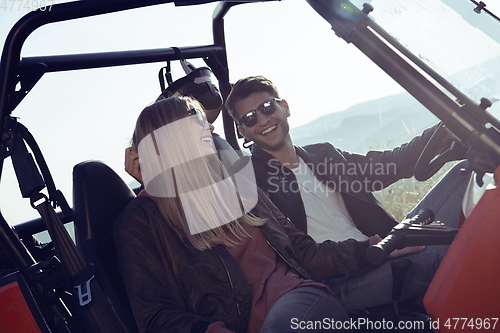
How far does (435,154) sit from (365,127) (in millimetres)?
1745

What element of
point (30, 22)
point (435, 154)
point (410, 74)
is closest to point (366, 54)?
point (410, 74)

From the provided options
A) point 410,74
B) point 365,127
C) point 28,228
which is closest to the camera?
point 410,74

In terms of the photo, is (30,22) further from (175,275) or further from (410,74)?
(410,74)

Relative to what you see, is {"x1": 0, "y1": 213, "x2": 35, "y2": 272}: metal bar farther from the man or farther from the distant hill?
the distant hill

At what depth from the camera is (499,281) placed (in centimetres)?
116

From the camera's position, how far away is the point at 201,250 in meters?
1.57

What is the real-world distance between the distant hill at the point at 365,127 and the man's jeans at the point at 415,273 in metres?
0.61

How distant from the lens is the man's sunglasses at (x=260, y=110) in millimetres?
2314

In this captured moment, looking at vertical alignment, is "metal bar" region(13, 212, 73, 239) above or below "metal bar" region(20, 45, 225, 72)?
below

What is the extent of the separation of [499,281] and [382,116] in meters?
2.15

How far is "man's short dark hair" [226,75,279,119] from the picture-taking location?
231 centimetres

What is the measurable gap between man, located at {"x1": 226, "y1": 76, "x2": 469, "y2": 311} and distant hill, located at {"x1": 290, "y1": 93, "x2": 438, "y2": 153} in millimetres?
155

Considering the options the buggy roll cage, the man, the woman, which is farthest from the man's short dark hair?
the buggy roll cage

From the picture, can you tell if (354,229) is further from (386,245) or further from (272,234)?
(386,245)
